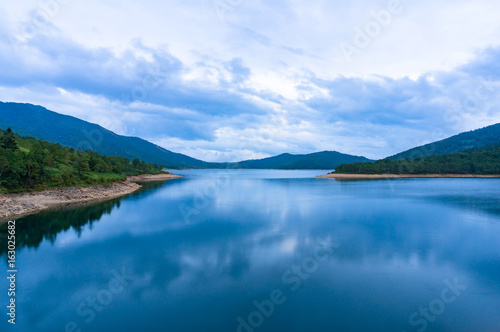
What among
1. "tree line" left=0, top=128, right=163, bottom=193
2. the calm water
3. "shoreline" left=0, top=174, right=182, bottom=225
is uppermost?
"tree line" left=0, top=128, right=163, bottom=193

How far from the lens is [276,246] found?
51.4 feet

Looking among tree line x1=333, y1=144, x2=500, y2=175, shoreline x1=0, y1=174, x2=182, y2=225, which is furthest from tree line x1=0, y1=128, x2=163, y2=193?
tree line x1=333, y1=144, x2=500, y2=175

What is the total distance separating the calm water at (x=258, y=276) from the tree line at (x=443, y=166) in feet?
303

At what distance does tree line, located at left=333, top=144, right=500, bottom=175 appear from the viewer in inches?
3881

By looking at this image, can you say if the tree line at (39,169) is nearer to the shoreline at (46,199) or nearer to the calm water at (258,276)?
the shoreline at (46,199)

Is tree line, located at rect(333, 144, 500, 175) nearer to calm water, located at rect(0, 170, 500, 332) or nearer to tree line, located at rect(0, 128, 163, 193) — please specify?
tree line, located at rect(0, 128, 163, 193)

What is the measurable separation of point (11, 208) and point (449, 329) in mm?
31600

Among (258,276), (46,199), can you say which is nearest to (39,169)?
(46,199)

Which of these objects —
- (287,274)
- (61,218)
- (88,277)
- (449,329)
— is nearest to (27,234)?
(61,218)

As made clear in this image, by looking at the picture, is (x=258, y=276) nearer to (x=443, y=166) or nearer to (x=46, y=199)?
(x=46, y=199)

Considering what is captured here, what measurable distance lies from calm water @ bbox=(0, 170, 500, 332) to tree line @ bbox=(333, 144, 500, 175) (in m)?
92.4

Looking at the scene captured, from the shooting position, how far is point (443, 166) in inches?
4048

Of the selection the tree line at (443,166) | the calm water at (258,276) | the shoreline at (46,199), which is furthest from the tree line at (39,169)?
the tree line at (443,166)

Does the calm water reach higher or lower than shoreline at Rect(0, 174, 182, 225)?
lower
